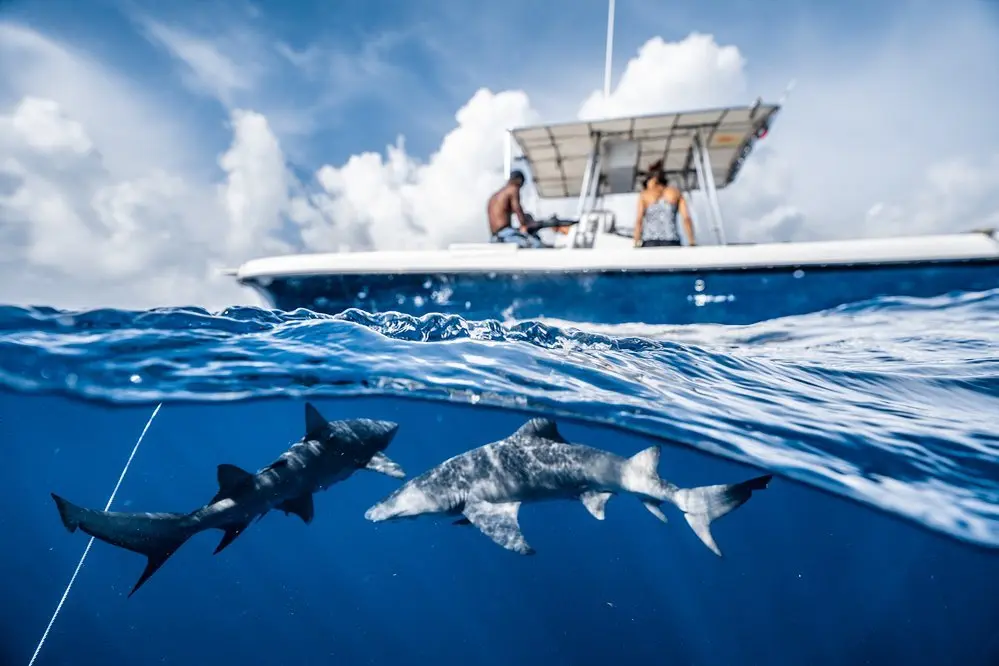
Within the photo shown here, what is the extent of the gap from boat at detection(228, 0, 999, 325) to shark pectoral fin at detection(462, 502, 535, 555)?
2881 millimetres

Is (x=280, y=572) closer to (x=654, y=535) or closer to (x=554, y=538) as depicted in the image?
(x=554, y=538)

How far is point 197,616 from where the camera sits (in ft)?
81.1

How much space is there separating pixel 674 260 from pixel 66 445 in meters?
15.3

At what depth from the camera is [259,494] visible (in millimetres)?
3982

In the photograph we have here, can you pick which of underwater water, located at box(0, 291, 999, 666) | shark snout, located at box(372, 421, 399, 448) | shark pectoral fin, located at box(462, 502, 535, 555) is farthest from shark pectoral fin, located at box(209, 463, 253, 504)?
shark pectoral fin, located at box(462, 502, 535, 555)

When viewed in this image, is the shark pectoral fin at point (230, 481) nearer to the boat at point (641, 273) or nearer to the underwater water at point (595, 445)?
the underwater water at point (595, 445)

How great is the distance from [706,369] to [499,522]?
354cm

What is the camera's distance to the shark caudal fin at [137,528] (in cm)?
316

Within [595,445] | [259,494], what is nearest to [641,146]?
[595,445]

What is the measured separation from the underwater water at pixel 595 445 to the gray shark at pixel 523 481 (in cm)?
39

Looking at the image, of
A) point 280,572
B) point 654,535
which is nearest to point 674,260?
point 654,535

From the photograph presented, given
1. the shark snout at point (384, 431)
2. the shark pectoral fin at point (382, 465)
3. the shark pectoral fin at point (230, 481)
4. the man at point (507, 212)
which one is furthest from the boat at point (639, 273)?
the shark pectoral fin at point (230, 481)

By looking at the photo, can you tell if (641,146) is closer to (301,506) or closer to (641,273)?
(641,273)

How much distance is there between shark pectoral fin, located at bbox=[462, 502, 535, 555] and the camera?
3602 millimetres
